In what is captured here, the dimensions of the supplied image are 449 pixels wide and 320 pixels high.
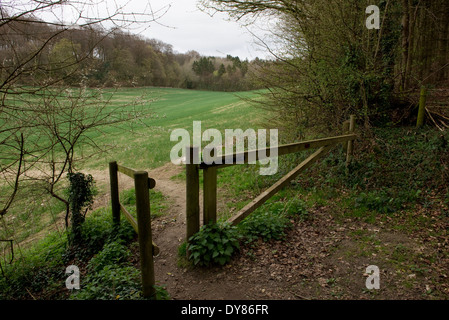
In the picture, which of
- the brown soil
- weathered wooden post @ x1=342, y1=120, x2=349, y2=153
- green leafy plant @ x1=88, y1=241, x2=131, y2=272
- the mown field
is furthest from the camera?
weathered wooden post @ x1=342, y1=120, x2=349, y2=153

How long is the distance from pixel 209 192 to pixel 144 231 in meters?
1.04

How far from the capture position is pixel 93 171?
12734 millimetres

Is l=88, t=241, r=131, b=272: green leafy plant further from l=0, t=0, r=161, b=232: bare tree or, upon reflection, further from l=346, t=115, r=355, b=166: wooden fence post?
l=346, t=115, r=355, b=166: wooden fence post

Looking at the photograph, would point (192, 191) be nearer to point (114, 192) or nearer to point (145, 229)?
point (145, 229)

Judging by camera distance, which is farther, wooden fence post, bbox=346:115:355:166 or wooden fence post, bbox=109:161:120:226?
wooden fence post, bbox=346:115:355:166

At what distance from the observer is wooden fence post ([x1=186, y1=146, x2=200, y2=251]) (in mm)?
3747

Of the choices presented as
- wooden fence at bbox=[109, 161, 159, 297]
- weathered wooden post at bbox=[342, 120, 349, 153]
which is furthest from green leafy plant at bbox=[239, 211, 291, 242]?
weathered wooden post at bbox=[342, 120, 349, 153]

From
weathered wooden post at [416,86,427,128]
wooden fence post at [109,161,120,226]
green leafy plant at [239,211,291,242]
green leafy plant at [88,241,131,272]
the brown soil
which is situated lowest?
green leafy plant at [88,241,131,272]

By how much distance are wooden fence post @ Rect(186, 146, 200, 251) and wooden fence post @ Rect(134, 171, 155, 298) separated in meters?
0.65

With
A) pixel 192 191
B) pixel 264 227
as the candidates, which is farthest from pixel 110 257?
pixel 264 227

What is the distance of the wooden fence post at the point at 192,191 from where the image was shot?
3747mm

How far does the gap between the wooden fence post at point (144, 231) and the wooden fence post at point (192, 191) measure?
Answer: 0.65m

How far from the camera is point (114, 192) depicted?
5461 millimetres
